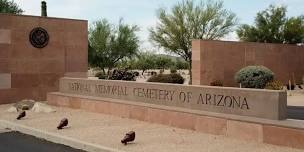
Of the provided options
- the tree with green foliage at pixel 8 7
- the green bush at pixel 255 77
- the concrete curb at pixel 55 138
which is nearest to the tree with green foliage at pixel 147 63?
the tree with green foliage at pixel 8 7

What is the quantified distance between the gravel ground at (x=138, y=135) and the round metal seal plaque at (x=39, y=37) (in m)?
5.90

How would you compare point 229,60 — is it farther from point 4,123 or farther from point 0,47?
point 4,123

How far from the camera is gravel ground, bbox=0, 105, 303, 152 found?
30.5 ft

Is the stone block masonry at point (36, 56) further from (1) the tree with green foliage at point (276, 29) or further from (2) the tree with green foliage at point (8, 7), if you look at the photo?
(1) the tree with green foliage at point (276, 29)

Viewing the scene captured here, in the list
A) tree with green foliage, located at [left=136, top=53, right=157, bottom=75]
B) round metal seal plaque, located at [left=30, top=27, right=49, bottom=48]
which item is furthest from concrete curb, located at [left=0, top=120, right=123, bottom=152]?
tree with green foliage, located at [left=136, top=53, right=157, bottom=75]

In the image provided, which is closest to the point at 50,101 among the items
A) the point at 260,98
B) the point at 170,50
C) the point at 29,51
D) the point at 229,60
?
the point at 29,51

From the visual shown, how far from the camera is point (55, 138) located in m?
10.9

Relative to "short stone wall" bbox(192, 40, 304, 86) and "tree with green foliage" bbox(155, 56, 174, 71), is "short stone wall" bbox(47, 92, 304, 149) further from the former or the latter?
"tree with green foliage" bbox(155, 56, 174, 71)

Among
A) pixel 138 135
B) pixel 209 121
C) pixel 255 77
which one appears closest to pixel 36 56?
pixel 138 135

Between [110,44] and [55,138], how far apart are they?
46.5 m

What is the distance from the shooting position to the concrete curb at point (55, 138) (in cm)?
957

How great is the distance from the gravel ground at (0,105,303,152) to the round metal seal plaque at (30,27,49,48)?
5.90 m

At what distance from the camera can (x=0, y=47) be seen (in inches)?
757

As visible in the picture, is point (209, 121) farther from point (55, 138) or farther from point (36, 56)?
Result: point (36, 56)
